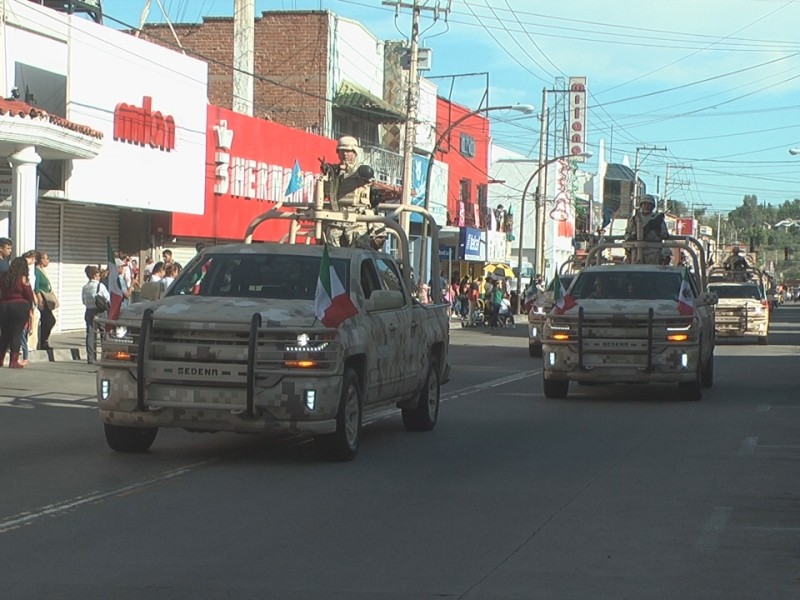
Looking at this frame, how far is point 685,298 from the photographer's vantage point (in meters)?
19.1

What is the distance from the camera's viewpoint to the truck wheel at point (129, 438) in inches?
472

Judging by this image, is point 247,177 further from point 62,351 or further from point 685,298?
point 685,298

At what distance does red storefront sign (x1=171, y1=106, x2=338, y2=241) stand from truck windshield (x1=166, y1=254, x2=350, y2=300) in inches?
857

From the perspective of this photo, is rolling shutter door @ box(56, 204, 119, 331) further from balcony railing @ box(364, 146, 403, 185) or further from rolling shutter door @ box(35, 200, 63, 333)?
balcony railing @ box(364, 146, 403, 185)

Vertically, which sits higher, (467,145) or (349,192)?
(467,145)

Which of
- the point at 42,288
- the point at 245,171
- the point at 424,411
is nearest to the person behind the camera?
the point at 424,411

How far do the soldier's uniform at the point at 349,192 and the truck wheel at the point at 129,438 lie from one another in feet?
18.7

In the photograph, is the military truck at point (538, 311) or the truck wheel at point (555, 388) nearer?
the truck wheel at point (555, 388)

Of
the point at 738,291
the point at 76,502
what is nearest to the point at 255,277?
the point at 76,502

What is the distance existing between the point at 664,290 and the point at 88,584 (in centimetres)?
1343

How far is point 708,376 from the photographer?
846 inches

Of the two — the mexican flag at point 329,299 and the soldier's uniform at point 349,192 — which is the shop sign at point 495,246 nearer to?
the soldier's uniform at point 349,192

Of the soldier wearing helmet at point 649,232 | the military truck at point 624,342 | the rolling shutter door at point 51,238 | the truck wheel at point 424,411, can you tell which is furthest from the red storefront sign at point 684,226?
the truck wheel at point 424,411

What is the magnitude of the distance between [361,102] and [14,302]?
90.6ft
